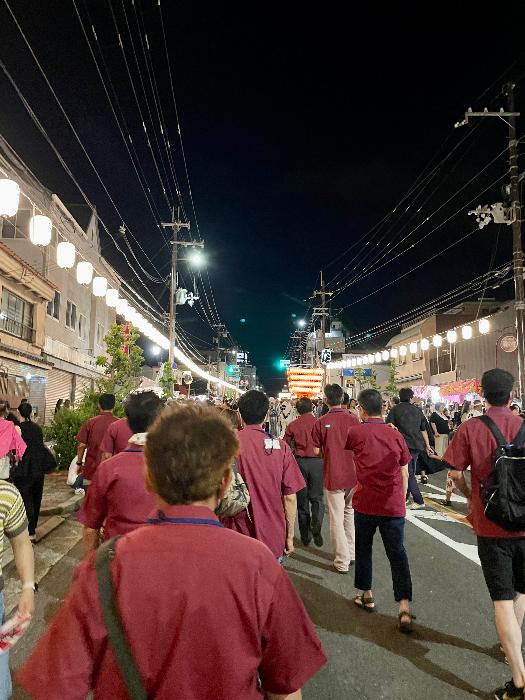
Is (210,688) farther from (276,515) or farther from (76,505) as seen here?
(76,505)

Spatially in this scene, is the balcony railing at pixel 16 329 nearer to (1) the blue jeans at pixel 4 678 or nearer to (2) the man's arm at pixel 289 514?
(2) the man's arm at pixel 289 514

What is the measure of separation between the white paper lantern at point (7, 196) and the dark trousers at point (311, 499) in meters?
7.18

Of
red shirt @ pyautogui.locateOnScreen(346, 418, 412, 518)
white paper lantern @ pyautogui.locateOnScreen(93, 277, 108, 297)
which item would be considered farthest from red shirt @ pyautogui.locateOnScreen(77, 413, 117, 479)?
white paper lantern @ pyautogui.locateOnScreen(93, 277, 108, 297)

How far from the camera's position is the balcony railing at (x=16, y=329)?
60.6ft

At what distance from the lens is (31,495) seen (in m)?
7.18

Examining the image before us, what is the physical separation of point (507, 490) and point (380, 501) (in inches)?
64.1

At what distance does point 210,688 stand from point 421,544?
6.87 meters

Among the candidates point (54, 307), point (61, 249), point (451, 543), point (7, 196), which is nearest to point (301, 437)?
point (451, 543)

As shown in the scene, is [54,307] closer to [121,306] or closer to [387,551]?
[121,306]

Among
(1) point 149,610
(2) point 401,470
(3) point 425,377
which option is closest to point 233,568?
(1) point 149,610

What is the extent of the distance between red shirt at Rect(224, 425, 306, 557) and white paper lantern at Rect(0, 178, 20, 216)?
26.1ft

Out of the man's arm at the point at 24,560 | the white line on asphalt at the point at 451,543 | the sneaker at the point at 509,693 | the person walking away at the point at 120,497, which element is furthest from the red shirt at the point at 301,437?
the man's arm at the point at 24,560

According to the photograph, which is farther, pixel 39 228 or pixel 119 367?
pixel 119 367

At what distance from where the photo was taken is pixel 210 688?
144 cm
